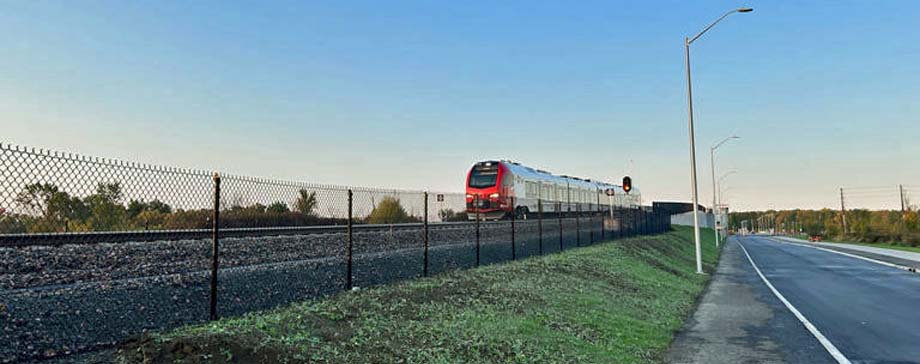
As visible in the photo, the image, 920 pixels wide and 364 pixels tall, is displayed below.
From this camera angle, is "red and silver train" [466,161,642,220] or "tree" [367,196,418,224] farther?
"red and silver train" [466,161,642,220]

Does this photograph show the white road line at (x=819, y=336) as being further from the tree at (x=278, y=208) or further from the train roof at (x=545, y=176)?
the train roof at (x=545, y=176)

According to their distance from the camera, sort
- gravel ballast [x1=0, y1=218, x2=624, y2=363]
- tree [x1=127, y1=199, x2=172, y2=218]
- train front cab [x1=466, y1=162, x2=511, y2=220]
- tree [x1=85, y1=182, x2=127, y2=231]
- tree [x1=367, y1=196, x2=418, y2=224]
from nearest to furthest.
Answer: gravel ballast [x1=0, y1=218, x2=624, y2=363] → tree [x1=85, y1=182, x2=127, y2=231] → tree [x1=127, y1=199, x2=172, y2=218] → tree [x1=367, y1=196, x2=418, y2=224] → train front cab [x1=466, y1=162, x2=511, y2=220]

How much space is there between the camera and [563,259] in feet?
57.9

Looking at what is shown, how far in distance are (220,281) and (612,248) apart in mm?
17492

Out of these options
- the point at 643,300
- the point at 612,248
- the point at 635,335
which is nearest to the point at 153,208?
the point at 635,335

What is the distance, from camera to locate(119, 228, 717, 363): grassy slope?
5973 millimetres

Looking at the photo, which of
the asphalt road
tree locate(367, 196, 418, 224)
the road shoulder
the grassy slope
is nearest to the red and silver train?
tree locate(367, 196, 418, 224)

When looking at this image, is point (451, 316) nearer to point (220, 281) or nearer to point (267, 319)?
point (267, 319)

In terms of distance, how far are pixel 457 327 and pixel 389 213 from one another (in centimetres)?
1065

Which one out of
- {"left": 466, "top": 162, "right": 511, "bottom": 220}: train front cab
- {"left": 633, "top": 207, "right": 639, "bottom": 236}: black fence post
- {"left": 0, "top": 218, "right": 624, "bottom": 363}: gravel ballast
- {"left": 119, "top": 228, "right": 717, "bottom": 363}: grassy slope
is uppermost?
{"left": 466, "top": 162, "right": 511, "bottom": 220}: train front cab

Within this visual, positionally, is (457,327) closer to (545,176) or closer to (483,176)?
(483,176)

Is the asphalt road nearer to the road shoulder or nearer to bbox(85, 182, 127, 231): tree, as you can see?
the road shoulder

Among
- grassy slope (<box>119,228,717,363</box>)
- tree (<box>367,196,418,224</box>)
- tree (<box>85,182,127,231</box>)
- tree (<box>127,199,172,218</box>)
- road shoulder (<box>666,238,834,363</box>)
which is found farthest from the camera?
tree (<box>367,196,418,224</box>)

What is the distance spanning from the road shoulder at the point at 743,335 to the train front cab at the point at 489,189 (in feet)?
53.3
